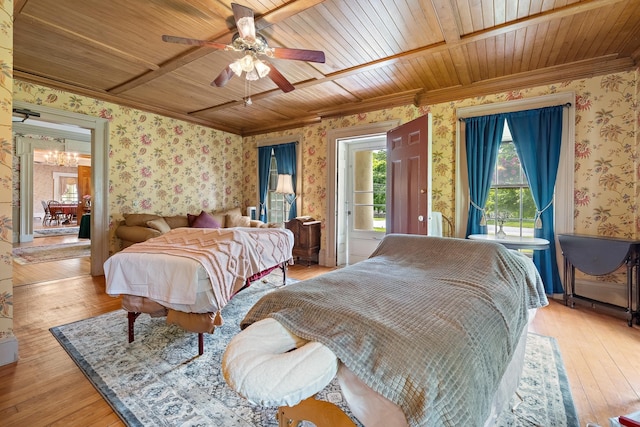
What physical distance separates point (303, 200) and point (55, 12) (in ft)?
12.4

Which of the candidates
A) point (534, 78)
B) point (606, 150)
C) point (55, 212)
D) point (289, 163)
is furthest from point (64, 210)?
point (606, 150)

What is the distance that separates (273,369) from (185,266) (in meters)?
1.45

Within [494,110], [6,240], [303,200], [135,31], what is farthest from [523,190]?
[6,240]

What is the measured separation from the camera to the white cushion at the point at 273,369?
752 mm

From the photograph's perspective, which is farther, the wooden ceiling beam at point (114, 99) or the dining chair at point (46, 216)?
the dining chair at point (46, 216)

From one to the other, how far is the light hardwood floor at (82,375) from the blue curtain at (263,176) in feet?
10.2

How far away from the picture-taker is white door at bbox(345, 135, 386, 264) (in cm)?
479

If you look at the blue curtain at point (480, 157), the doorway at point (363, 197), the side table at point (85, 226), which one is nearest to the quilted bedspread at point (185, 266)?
the doorway at point (363, 197)

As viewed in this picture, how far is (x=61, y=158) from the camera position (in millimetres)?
9547

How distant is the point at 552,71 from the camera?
3.21 m

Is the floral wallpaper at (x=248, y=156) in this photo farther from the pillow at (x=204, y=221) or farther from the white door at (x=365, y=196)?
the pillow at (x=204, y=221)

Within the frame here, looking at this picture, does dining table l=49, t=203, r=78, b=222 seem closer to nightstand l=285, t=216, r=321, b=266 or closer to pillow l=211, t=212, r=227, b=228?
pillow l=211, t=212, r=227, b=228

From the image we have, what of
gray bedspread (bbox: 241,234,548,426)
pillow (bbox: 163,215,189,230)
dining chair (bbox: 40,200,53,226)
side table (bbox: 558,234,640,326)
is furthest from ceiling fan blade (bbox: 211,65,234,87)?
dining chair (bbox: 40,200,53,226)

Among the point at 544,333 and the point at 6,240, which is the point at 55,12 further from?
the point at 544,333
